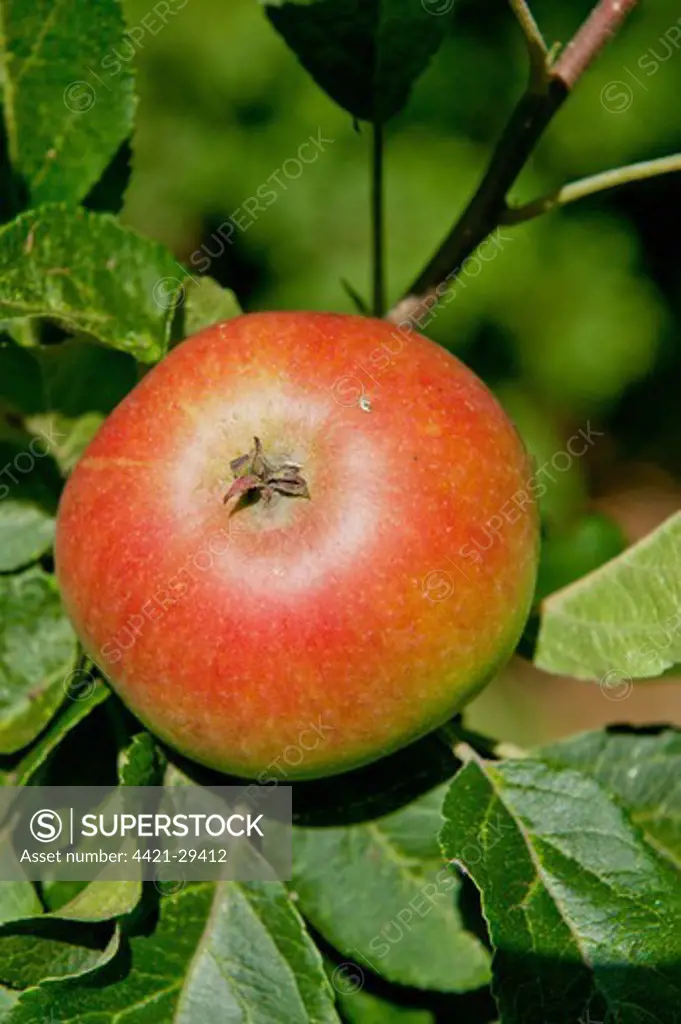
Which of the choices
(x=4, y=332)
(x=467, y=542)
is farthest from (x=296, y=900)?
(x=4, y=332)

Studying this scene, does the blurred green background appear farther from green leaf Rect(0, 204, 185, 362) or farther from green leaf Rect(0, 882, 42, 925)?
green leaf Rect(0, 882, 42, 925)

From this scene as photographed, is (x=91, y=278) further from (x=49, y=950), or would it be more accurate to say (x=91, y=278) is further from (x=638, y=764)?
(x=638, y=764)

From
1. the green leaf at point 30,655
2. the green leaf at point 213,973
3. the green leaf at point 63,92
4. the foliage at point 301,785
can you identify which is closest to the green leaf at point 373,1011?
the foliage at point 301,785

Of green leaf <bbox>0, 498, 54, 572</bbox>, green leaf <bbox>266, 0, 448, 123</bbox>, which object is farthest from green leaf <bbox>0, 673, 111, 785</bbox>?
green leaf <bbox>266, 0, 448, 123</bbox>

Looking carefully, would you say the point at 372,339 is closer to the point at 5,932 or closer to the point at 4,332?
the point at 4,332

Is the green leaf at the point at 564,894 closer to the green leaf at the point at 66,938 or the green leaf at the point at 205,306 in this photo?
the green leaf at the point at 66,938

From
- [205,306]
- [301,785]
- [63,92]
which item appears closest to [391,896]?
[301,785]
